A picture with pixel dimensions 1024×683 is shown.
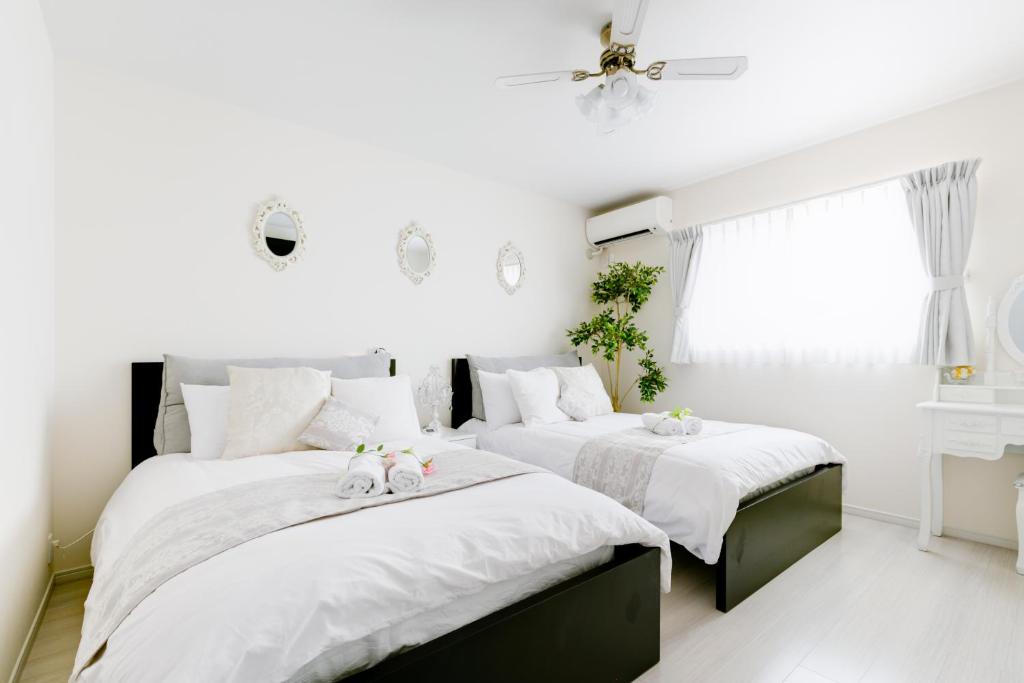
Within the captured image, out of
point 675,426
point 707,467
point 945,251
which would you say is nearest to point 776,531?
point 707,467

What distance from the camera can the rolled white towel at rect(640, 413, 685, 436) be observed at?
2594 mm

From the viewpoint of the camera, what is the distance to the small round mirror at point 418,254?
3395 millimetres

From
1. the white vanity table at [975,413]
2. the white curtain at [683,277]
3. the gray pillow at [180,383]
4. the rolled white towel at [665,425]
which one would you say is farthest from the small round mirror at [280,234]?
the white vanity table at [975,413]

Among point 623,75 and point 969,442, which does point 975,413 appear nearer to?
point 969,442

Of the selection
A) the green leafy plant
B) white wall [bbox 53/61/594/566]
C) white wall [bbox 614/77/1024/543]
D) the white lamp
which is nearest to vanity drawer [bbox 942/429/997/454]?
white wall [bbox 614/77/1024/543]

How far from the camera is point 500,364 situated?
3625 mm

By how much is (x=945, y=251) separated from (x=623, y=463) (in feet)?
7.56

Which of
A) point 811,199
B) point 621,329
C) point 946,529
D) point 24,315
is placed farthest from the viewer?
point 621,329

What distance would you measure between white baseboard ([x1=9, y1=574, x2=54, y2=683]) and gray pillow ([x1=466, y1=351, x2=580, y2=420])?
7.73 feet

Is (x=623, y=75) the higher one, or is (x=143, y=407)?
(x=623, y=75)

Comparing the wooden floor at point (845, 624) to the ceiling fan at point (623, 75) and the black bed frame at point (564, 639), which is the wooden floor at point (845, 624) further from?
the ceiling fan at point (623, 75)

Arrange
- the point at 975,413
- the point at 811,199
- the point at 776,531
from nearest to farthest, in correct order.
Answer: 1. the point at 776,531
2. the point at 975,413
3. the point at 811,199

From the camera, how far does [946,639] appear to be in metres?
1.76

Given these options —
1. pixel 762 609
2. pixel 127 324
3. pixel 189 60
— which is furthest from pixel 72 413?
pixel 762 609
